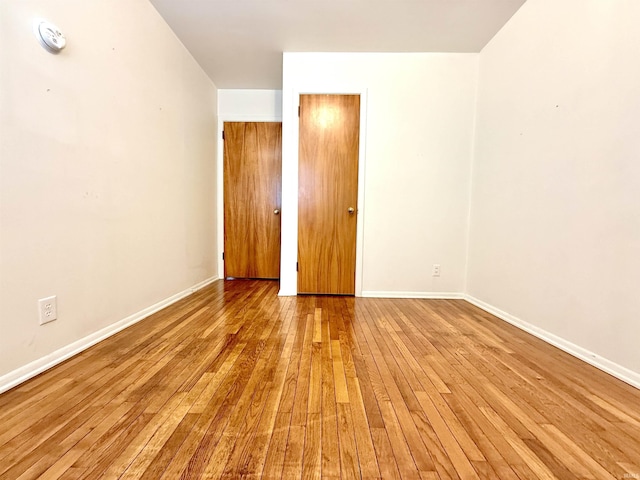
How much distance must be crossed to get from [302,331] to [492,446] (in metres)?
1.21

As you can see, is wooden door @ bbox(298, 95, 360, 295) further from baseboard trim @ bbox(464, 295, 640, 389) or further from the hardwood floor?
baseboard trim @ bbox(464, 295, 640, 389)

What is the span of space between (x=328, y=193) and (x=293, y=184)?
360 millimetres

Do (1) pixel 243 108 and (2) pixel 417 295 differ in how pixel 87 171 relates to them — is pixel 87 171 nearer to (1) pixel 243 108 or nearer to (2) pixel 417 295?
(1) pixel 243 108

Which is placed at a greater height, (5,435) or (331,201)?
(331,201)

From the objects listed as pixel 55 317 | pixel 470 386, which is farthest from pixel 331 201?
pixel 55 317

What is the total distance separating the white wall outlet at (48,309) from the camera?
138 centimetres

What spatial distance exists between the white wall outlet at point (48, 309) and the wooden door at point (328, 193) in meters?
1.87

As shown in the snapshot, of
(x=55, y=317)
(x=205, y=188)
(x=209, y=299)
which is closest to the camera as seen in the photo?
(x=55, y=317)

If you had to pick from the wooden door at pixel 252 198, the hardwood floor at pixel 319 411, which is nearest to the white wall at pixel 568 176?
the hardwood floor at pixel 319 411

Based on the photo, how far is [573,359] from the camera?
63.3 inches

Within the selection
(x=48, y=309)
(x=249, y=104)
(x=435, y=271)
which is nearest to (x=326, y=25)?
(x=249, y=104)

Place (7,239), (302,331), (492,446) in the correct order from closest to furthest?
(492,446), (7,239), (302,331)

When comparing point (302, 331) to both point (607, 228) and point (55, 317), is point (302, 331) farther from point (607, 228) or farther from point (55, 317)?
point (607, 228)

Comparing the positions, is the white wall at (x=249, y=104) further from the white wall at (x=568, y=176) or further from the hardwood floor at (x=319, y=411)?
the hardwood floor at (x=319, y=411)
